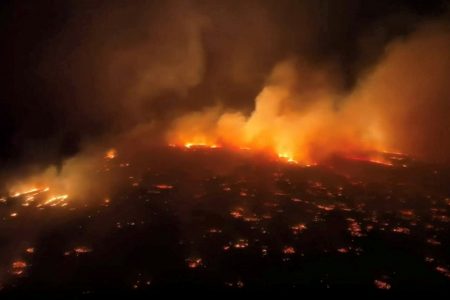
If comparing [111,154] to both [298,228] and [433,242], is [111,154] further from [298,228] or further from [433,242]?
[433,242]

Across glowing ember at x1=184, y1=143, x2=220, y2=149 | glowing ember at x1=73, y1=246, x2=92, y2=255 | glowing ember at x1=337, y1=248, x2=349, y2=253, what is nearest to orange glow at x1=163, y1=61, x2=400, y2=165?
glowing ember at x1=184, y1=143, x2=220, y2=149

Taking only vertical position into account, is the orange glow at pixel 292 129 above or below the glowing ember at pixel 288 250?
above

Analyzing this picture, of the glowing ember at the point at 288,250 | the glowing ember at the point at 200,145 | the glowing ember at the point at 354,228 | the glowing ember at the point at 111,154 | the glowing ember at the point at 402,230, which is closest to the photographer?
the glowing ember at the point at 288,250

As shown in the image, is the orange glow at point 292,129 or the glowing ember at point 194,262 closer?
the glowing ember at point 194,262

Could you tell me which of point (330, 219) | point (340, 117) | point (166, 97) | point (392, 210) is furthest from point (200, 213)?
point (166, 97)

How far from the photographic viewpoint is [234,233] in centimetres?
1753

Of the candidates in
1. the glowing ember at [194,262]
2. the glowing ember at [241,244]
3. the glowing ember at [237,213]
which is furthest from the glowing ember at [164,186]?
the glowing ember at [194,262]

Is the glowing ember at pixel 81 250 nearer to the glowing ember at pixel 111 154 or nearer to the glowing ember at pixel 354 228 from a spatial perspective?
the glowing ember at pixel 354 228

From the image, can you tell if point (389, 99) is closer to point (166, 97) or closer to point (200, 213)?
point (166, 97)

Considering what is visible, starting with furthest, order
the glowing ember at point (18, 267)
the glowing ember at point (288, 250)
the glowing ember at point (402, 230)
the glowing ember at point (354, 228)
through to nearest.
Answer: the glowing ember at point (402, 230) → the glowing ember at point (354, 228) → the glowing ember at point (288, 250) → the glowing ember at point (18, 267)

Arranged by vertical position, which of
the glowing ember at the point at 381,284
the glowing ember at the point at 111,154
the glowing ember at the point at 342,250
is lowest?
the glowing ember at the point at 381,284

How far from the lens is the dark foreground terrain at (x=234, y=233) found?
1436 centimetres

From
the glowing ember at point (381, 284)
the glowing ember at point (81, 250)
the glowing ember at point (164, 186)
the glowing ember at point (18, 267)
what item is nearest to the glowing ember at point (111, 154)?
the glowing ember at point (164, 186)

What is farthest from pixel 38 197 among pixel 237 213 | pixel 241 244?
pixel 241 244
